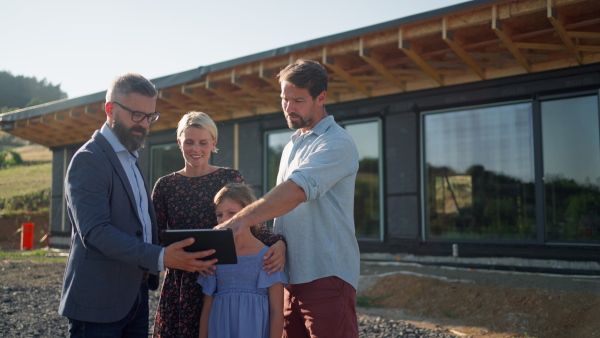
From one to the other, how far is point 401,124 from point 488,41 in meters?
1.90

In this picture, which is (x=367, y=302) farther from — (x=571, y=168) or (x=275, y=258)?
(x=275, y=258)

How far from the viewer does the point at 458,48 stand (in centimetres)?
611

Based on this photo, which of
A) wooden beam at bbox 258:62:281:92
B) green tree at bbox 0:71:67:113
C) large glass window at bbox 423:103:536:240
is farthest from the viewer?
green tree at bbox 0:71:67:113

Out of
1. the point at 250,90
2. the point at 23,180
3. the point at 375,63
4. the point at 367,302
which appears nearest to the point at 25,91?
the point at 23,180

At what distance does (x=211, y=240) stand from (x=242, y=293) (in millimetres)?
432

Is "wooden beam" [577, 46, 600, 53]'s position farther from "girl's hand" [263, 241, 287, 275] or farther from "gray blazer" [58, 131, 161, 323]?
"gray blazer" [58, 131, 161, 323]

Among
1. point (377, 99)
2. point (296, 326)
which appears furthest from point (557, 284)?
point (296, 326)

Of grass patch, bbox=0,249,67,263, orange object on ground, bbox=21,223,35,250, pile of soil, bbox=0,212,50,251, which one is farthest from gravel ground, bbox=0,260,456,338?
pile of soil, bbox=0,212,50,251

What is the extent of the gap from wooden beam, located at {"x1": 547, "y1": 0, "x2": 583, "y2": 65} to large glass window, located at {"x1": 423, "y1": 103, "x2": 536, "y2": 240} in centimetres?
89

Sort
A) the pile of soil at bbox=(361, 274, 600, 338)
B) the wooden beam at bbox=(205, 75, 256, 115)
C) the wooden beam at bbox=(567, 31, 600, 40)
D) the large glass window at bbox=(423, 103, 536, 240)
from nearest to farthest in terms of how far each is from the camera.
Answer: the pile of soil at bbox=(361, 274, 600, 338), the wooden beam at bbox=(567, 31, 600, 40), the large glass window at bbox=(423, 103, 536, 240), the wooden beam at bbox=(205, 75, 256, 115)

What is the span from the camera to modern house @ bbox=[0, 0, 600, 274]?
6094 mm

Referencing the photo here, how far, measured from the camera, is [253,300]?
2357mm

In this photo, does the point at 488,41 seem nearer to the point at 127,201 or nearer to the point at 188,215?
the point at 188,215

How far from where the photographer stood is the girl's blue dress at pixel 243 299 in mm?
2322
